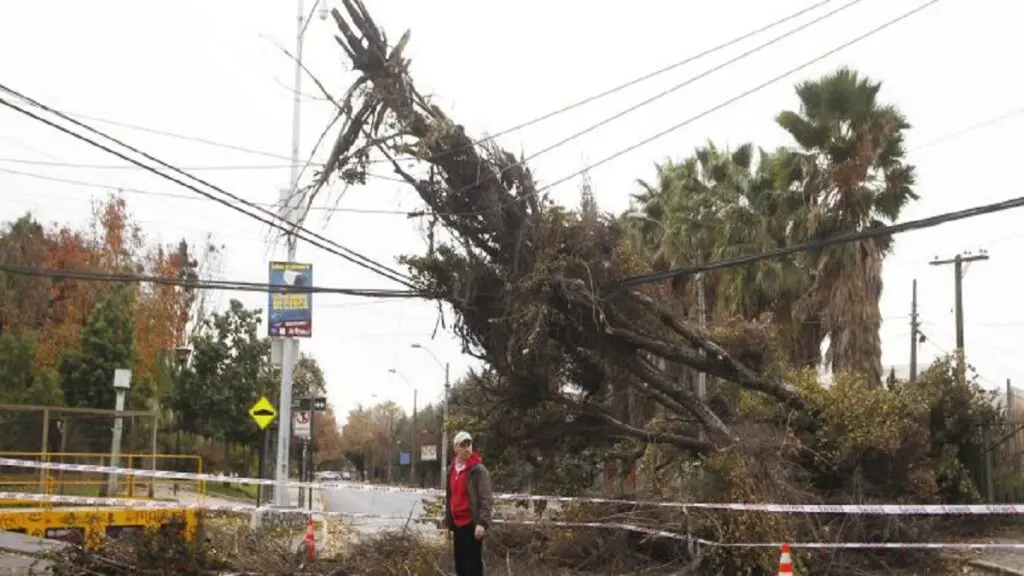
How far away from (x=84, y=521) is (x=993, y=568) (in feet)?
41.0

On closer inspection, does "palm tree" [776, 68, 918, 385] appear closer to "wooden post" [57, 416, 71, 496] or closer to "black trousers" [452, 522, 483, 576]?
"black trousers" [452, 522, 483, 576]

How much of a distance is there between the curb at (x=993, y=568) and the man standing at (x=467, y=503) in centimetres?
798

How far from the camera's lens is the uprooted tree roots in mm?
11805

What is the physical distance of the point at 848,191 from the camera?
20.1 metres

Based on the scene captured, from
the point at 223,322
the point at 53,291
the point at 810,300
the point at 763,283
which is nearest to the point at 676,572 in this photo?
the point at 810,300

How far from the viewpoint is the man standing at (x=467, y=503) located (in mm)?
8453

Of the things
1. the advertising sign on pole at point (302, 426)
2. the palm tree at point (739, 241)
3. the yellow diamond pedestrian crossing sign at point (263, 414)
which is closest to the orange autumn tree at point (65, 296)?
the advertising sign on pole at point (302, 426)

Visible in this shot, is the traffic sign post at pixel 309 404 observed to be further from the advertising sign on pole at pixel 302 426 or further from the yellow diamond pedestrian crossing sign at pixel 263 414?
the yellow diamond pedestrian crossing sign at pixel 263 414

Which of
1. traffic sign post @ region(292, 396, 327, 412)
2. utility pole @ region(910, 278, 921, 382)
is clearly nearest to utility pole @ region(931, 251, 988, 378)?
utility pole @ region(910, 278, 921, 382)

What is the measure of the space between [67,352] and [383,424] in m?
73.9

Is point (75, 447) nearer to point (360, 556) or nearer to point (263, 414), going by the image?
point (263, 414)

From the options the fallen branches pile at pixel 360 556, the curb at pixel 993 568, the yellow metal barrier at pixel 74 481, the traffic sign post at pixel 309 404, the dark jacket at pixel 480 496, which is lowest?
the curb at pixel 993 568

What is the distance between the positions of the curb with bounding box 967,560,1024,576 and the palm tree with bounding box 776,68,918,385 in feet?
22.7

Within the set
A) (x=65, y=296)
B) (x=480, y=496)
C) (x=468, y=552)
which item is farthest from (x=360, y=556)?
(x=65, y=296)
